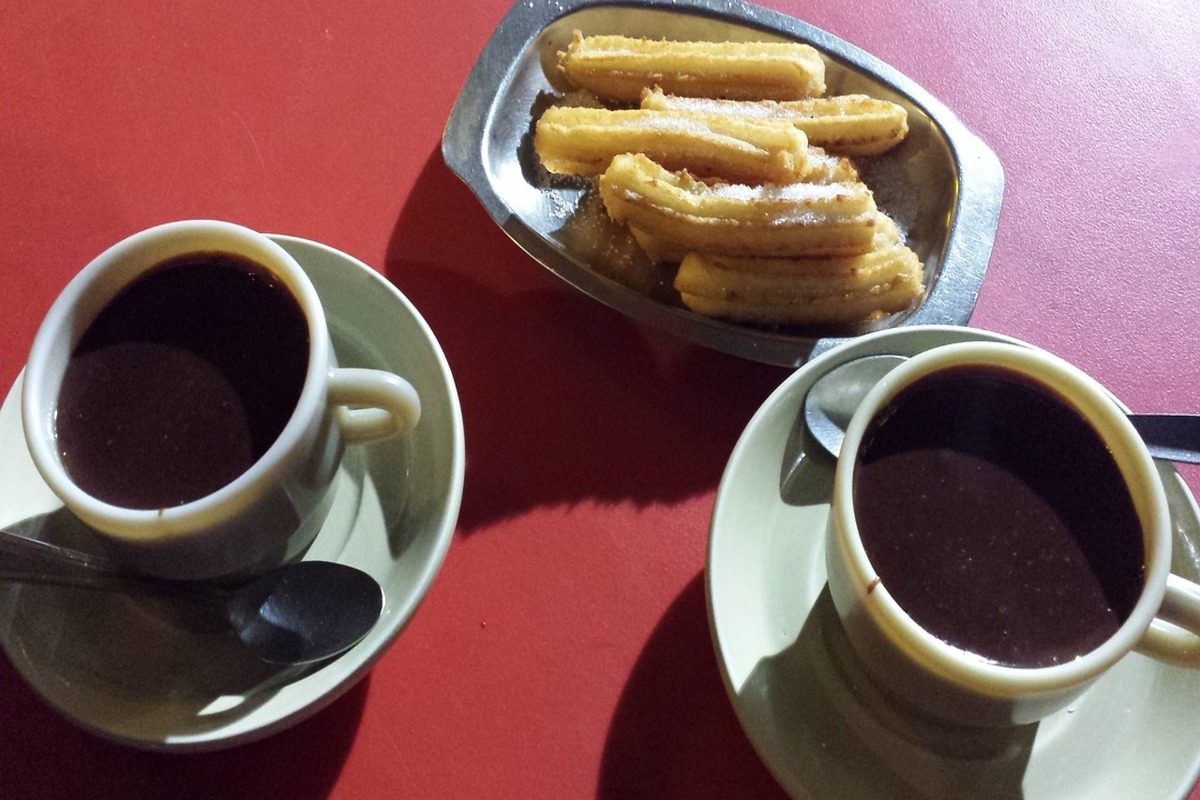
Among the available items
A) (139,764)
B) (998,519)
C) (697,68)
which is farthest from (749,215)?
(139,764)

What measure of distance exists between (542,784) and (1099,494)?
374 millimetres

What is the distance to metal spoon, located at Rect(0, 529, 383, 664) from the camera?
495 mm

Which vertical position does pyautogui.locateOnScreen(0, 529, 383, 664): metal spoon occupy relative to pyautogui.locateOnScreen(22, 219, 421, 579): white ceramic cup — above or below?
below

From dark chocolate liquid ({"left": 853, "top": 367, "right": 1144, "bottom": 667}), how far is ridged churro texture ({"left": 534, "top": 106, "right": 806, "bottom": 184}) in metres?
0.31

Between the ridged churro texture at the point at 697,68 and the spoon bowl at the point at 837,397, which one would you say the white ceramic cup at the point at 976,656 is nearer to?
the spoon bowl at the point at 837,397

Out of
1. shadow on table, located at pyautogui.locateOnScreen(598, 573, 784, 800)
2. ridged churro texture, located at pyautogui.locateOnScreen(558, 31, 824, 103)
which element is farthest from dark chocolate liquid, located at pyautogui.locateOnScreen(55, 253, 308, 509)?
ridged churro texture, located at pyautogui.locateOnScreen(558, 31, 824, 103)

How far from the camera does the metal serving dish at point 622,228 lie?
0.70 meters

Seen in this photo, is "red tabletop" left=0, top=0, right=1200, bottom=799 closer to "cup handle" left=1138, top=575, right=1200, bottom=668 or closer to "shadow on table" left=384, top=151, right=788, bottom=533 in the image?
"shadow on table" left=384, top=151, right=788, bottom=533

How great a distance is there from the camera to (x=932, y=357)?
0.49m

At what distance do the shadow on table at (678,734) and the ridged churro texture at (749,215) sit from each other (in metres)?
0.30

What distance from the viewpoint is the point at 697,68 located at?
79 centimetres

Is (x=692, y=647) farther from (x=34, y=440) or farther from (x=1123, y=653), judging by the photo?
(x=34, y=440)

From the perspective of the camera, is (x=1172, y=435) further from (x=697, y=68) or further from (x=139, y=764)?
(x=139, y=764)

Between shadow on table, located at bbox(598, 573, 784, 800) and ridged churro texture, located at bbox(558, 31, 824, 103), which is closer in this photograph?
shadow on table, located at bbox(598, 573, 784, 800)
